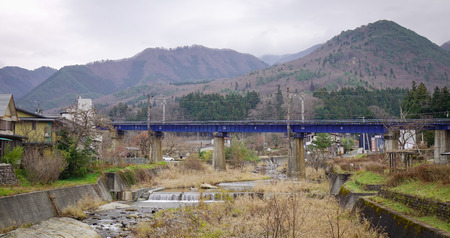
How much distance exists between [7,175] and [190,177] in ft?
106

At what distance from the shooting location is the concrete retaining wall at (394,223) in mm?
17094

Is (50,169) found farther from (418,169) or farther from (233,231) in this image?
(418,169)

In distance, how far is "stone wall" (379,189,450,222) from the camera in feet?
59.8

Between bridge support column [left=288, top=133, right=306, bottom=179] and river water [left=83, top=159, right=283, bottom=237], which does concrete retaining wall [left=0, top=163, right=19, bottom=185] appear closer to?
river water [left=83, top=159, right=283, bottom=237]

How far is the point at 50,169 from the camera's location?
123 feet

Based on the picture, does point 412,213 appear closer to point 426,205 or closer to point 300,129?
point 426,205

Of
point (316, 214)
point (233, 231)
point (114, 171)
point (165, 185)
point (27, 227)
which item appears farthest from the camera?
point (165, 185)

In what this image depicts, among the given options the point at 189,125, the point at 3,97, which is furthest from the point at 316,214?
the point at 189,125

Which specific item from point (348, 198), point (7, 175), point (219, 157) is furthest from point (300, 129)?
point (7, 175)

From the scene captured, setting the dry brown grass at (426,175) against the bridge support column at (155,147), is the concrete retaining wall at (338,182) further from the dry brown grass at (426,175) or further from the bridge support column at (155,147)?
the bridge support column at (155,147)

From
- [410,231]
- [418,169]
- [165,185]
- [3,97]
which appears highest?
[3,97]

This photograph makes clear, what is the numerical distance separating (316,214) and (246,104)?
12441 centimetres

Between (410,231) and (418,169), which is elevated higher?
(418,169)

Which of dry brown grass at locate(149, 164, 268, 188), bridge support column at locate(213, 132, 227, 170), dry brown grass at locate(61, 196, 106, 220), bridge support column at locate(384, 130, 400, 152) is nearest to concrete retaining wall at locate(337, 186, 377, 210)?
dry brown grass at locate(61, 196, 106, 220)
